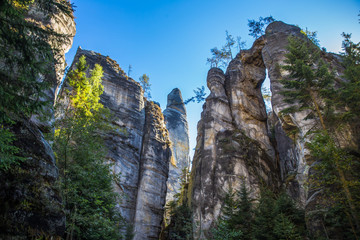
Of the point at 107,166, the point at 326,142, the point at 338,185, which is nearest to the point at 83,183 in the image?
the point at 107,166

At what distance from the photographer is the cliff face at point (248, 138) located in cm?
2209

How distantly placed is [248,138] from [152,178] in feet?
36.3

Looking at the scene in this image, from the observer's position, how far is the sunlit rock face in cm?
648

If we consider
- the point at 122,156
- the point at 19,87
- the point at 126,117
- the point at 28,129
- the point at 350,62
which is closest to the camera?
the point at 19,87

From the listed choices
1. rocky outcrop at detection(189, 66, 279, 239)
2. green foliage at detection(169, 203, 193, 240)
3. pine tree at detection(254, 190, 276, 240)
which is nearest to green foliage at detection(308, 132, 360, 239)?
pine tree at detection(254, 190, 276, 240)

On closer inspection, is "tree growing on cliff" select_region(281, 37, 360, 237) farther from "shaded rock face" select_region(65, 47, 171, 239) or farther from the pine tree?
"shaded rock face" select_region(65, 47, 171, 239)

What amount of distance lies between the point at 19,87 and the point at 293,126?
19754mm

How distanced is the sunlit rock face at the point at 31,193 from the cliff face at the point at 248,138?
1589 centimetres

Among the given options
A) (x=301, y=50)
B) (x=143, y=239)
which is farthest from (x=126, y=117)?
(x=301, y=50)

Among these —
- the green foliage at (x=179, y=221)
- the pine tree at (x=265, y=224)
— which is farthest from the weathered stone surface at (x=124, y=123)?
the pine tree at (x=265, y=224)

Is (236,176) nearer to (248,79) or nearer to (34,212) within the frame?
(248,79)

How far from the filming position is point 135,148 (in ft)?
89.4

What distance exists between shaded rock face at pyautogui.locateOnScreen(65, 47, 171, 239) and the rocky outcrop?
162 inches

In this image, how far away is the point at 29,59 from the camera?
677 cm
